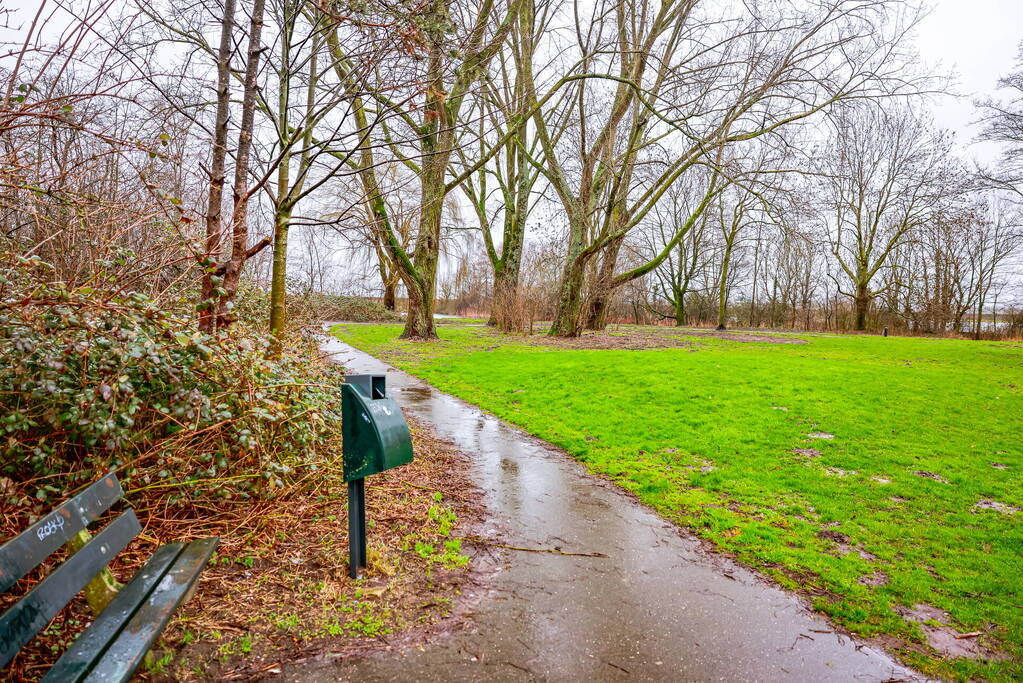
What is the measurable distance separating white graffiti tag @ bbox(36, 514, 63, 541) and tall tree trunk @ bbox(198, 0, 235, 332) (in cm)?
223

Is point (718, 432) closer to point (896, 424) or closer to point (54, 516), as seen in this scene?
point (896, 424)

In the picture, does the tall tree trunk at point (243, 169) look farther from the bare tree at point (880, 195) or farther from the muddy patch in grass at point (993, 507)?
the bare tree at point (880, 195)

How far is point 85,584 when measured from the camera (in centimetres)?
194

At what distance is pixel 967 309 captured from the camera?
28297mm

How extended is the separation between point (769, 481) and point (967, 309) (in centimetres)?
3251

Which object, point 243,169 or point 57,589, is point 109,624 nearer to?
point 57,589

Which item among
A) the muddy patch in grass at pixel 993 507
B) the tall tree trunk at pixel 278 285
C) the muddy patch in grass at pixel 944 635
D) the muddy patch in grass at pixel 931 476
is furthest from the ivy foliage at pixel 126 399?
the muddy patch in grass at pixel 931 476

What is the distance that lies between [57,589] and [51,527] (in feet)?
0.74

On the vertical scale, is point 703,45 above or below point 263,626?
above

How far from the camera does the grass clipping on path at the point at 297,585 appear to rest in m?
2.25

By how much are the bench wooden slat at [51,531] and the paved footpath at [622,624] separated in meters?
1.02

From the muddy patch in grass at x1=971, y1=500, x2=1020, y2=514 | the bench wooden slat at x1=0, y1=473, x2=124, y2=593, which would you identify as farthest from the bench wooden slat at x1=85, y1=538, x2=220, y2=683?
the muddy patch in grass at x1=971, y1=500, x2=1020, y2=514

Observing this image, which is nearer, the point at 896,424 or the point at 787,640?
the point at 787,640

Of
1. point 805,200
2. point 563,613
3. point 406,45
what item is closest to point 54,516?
point 563,613
